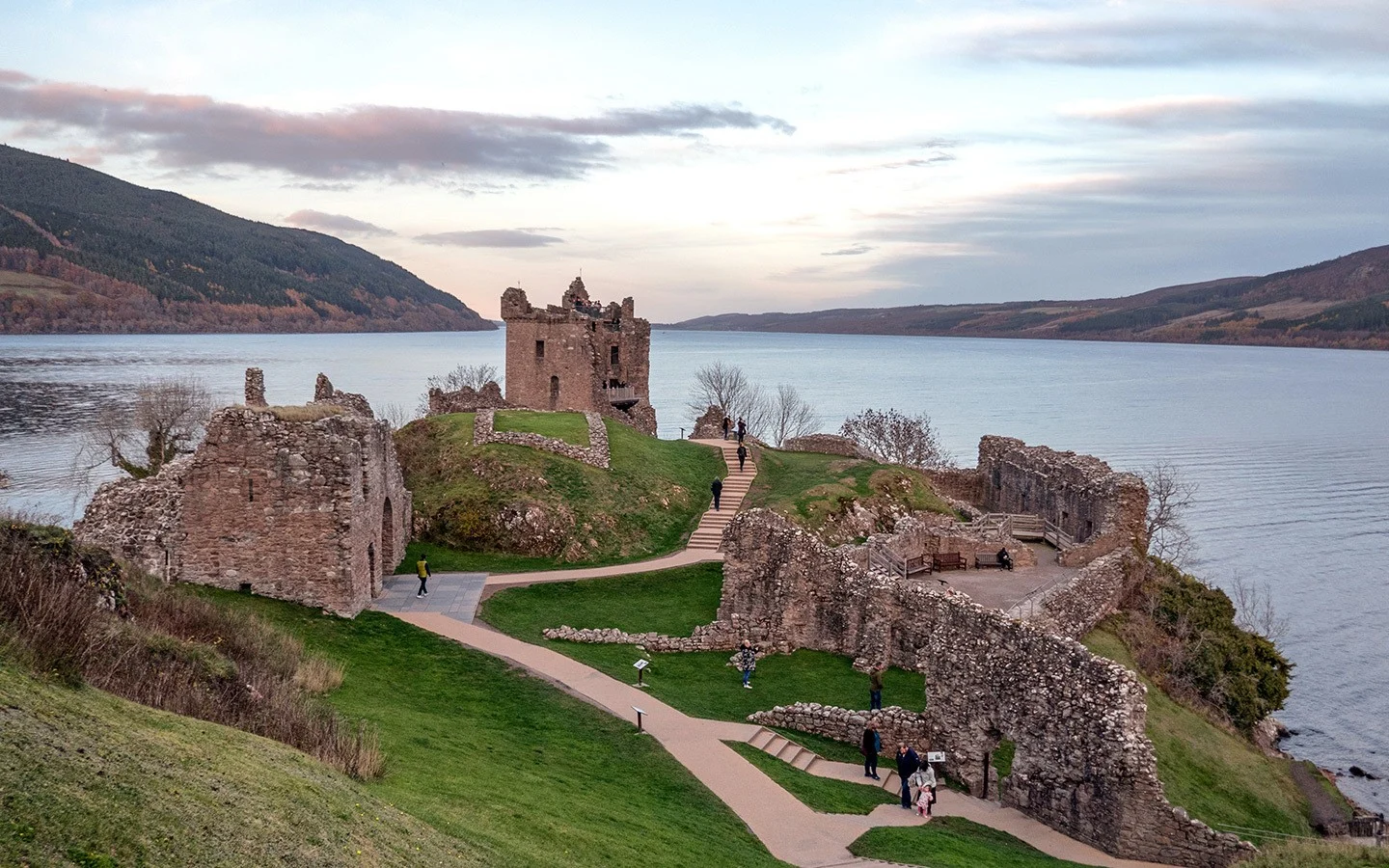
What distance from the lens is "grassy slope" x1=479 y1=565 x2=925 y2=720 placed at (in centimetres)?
2556

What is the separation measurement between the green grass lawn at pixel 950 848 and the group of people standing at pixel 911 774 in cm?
52

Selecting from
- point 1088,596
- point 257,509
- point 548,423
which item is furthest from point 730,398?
point 257,509

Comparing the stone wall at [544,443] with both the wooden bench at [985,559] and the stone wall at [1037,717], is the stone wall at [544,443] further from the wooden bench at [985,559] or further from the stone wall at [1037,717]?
the stone wall at [1037,717]

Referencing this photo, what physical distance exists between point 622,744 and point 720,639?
352 inches

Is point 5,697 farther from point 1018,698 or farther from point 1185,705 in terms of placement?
point 1185,705

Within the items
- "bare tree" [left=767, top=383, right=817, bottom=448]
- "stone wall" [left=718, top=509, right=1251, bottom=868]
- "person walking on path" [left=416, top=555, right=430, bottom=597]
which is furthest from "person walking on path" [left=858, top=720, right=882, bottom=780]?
"bare tree" [left=767, top=383, right=817, bottom=448]

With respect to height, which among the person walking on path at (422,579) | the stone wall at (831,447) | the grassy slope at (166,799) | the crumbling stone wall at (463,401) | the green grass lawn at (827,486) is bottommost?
the person walking on path at (422,579)

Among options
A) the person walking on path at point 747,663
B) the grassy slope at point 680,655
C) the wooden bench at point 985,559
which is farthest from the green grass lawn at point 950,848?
the wooden bench at point 985,559

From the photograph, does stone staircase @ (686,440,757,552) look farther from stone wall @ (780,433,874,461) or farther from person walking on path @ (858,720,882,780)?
person walking on path @ (858,720,882,780)

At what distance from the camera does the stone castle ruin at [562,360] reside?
58.1 m

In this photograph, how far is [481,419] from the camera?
142 ft

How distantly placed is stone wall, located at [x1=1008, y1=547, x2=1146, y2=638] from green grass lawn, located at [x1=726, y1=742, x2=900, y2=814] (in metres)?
5.86

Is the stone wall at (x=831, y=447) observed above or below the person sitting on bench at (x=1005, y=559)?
above

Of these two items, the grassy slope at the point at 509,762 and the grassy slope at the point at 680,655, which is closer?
the grassy slope at the point at 509,762
